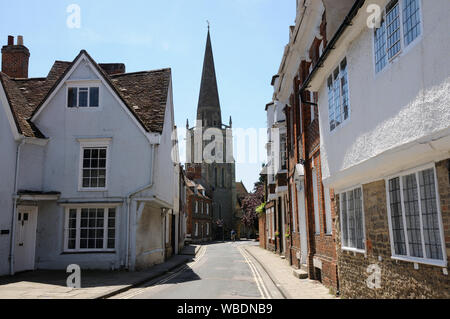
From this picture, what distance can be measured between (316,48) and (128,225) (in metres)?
10.5

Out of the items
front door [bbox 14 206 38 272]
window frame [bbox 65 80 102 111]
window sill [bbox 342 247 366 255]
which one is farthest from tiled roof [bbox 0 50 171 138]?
window sill [bbox 342 247 366 255]

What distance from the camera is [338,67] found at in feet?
31.7

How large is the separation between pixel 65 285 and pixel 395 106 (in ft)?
37.4

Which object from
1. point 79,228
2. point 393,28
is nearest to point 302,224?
point 79,228

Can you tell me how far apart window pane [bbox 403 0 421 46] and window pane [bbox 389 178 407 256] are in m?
2.38

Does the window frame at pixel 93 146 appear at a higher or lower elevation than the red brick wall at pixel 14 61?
lower

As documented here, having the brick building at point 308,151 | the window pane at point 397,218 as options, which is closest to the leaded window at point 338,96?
the brick building at point 308,151

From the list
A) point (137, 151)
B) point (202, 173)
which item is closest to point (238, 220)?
point (202, 173)

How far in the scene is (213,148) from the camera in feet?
294

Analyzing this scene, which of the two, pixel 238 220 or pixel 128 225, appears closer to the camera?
pixel 128 225

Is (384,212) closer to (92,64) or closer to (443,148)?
(443,148)

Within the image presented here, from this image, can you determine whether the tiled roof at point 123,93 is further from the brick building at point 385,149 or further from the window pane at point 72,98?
the brick building at point 385,149

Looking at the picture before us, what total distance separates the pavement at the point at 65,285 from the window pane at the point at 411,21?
369 inches

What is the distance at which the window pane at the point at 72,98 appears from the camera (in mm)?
18797
